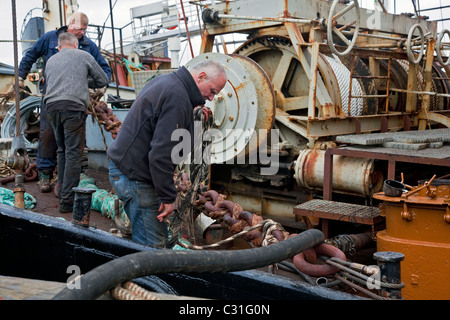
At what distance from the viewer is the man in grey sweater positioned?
496 cm

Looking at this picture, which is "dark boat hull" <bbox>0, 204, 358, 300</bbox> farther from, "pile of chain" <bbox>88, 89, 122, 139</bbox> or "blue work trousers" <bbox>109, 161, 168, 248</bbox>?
"pile of chain" <bbox>88, 89, 122, 139</bbox>

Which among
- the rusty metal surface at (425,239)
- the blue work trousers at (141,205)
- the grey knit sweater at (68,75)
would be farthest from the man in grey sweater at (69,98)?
the rusty metal surface at (425,239)

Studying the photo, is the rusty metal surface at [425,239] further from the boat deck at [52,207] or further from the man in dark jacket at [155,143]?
the boat deck at [52,207]

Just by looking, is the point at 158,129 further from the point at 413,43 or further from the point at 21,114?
the point at 21,114

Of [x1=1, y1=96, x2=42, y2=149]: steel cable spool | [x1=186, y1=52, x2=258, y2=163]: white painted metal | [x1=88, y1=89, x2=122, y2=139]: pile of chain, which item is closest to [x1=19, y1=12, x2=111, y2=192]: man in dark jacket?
[x1=88, y1=89, x2=122, y2=139]: pile of chain

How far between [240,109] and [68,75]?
1.93m

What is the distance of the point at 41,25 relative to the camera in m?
14.1

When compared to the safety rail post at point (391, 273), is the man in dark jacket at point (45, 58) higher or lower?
higher

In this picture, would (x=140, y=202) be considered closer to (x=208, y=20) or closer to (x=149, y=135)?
(x=149, y=135)

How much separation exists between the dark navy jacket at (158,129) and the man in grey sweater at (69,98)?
6.25ft

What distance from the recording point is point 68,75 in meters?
4.96

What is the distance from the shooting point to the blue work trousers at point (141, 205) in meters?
3.32
